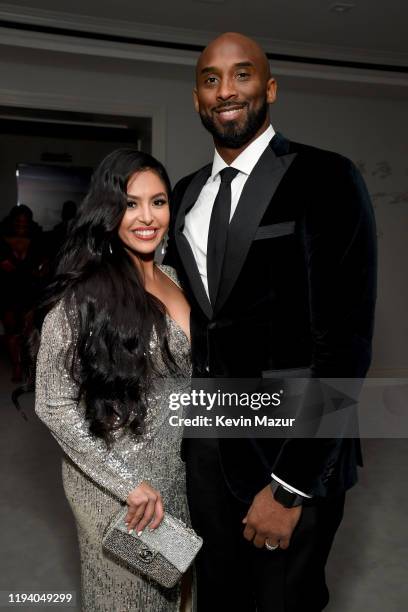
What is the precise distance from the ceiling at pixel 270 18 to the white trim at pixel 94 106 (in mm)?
758

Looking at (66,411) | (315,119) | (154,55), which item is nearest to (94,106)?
(154,55)

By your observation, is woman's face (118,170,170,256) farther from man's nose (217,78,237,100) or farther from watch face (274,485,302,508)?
watch face (274,485,302,508)

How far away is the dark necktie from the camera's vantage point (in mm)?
1336

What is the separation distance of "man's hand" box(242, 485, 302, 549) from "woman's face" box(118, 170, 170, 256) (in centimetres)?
65

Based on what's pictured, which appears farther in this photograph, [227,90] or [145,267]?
[145,267]

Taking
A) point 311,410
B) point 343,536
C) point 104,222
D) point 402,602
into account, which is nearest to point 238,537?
point 311,410

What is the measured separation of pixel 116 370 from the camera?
1.35 meters

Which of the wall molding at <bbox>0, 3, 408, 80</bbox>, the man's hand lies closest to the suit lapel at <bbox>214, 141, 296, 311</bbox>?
the man's hand

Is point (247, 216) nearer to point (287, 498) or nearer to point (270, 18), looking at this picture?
point (287, 498)

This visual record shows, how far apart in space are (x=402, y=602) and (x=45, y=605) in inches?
52.3

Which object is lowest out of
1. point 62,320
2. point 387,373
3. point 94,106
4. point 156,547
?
point 387,373

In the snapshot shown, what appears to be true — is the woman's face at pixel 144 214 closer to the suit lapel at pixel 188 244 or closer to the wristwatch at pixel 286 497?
the suit lapel at pixel 188 244

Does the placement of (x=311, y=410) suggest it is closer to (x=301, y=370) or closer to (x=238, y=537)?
(x=301, y=370)

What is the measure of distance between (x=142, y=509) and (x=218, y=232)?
648 mm
